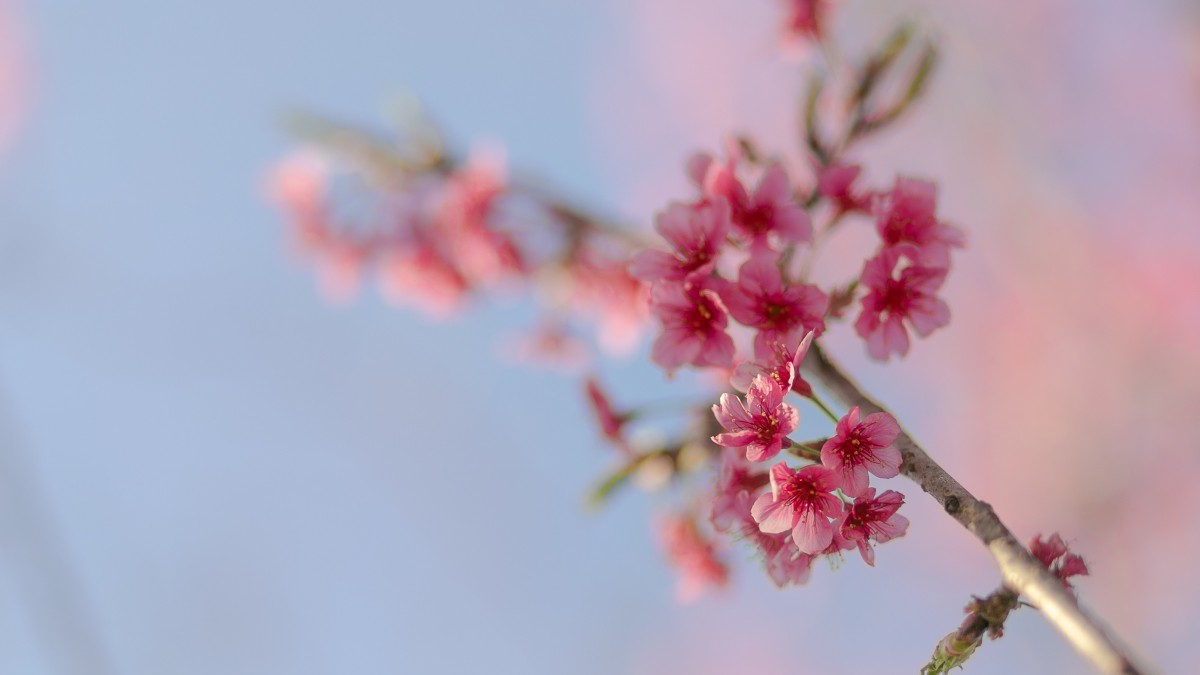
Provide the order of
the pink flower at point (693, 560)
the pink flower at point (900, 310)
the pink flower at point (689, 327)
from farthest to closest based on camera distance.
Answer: the pink flower at point (693, 560) → the pink flower at point (900, 310) → the pink flower at point (689, 327)

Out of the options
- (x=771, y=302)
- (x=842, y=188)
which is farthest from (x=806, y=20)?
(x=771, y=302)

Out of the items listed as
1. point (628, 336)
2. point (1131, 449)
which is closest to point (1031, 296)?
point (1131, 449)

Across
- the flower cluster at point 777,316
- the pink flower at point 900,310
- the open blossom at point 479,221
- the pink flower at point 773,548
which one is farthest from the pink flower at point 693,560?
the open blossom at point 479,221

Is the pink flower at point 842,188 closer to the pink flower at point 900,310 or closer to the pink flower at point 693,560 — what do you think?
the pink flower at point 900,310

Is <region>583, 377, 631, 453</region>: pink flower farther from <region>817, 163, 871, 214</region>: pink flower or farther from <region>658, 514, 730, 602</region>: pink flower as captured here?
<region>817, 163, 871, 214</region>: pink flower

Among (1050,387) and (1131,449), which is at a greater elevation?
(1050,387)

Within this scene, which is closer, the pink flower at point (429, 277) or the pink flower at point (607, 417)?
the pink flower at point (607, 417)

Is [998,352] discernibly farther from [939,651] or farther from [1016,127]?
[939,651]
